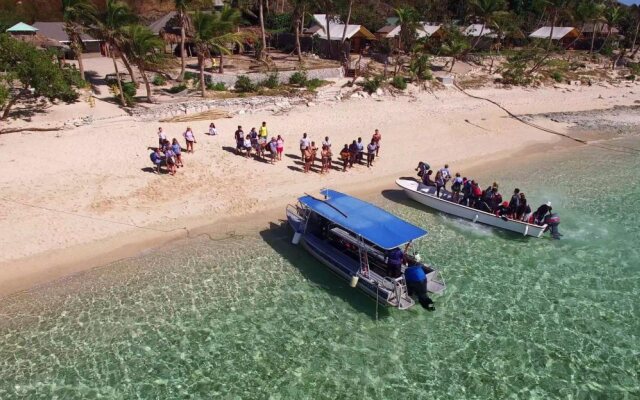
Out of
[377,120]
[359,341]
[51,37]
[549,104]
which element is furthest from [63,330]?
[51,37]

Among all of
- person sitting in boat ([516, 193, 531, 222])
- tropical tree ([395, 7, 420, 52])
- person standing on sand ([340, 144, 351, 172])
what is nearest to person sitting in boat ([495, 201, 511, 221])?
person sitting in boat ([516, 193, 531, 222])

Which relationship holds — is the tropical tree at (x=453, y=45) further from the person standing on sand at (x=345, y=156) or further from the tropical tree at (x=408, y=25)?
the person standing on sand at (x=345, y=156)

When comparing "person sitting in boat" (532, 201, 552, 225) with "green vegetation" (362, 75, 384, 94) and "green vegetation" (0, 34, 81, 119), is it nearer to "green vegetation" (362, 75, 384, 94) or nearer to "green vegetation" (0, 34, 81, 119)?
"green vegetation" (362, 75, 384, 94)

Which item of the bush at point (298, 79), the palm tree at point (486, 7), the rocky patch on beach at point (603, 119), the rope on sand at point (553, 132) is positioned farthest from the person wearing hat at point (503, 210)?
the palm tree at point (486, 7)

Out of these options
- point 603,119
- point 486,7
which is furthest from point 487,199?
point 486,7

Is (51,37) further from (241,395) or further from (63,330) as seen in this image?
(241,395)

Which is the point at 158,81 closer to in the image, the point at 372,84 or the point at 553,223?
the point at 372,84
